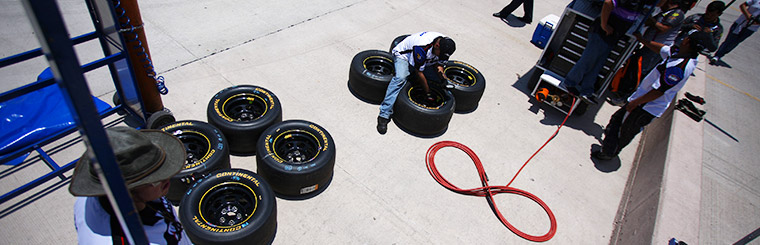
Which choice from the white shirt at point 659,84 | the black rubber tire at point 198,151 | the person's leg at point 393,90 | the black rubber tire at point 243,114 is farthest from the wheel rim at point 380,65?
the white shirt at point 659,84

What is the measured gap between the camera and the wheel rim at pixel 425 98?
17.8 feet

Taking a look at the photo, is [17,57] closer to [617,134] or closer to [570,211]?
[570,211]

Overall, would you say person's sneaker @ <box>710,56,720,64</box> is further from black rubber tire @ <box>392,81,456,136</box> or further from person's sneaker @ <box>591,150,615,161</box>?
black rubber tire @ <box>392,81,456,136</box>

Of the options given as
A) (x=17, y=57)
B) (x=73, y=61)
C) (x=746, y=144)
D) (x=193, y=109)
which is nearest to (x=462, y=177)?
(x=193, y=109)

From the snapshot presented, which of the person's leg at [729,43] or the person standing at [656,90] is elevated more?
the person standing at [656,90]

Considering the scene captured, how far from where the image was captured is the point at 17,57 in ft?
11.0

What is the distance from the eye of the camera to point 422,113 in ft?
16.3

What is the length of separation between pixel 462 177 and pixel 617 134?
224cm

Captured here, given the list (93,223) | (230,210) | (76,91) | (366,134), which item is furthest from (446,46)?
(76,91)

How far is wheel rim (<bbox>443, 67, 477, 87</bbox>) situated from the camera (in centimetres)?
591

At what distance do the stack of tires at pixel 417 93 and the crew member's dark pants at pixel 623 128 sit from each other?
1796 millimetres

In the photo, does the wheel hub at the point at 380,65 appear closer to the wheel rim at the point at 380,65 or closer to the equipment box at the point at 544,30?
the wheel rim at the point at 380,65

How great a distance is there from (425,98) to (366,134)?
43.7 inches

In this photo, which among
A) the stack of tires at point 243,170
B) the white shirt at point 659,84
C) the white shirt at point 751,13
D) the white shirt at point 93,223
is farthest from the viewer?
the white shirt at point 751,13
